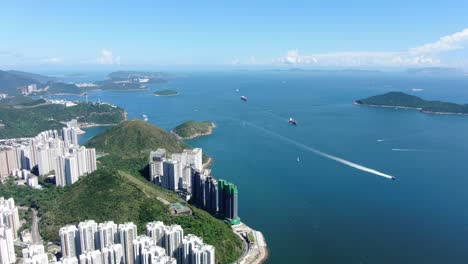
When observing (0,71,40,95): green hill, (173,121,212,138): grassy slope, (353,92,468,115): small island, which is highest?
(0,71,40,95): green hill

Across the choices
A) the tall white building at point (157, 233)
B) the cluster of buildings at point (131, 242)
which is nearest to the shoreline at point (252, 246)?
the cluster of buildings at point (131, 242)

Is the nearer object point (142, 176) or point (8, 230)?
point (8, 230)

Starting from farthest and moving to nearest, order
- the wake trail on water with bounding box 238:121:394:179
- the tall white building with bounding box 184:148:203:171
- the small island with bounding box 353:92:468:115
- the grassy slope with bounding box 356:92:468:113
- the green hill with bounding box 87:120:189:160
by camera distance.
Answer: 1. the grassy slope with bounding box 356:92:468:113
2. the small island with bounding box 353:92:468:115
3. the green hill with bounding box 87:120:189:160
4. the wake trail on water with bounding box 238:121:394:179
5. the tall white building with bounding box 184:148:203:171

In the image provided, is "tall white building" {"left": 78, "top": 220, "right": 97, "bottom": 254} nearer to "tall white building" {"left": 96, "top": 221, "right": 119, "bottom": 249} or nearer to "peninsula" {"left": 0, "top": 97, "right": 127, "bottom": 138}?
"tall white building" {"left": 96, "top": 221, "right": 119, "bottom": 249}

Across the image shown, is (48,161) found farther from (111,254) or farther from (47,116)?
(47,116)

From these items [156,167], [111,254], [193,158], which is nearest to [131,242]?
[111,254]

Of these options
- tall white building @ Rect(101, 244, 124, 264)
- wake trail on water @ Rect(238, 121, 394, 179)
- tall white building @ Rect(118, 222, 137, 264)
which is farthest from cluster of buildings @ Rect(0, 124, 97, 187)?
wake trail on water @ Rect(238, 121, 394, 179)

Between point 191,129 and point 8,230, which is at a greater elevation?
point 8,230

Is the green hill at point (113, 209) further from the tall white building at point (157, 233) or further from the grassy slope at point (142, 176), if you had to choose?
the tall white building at point (157, 233)
